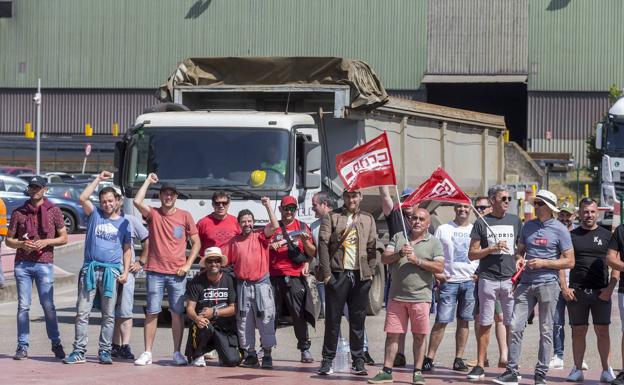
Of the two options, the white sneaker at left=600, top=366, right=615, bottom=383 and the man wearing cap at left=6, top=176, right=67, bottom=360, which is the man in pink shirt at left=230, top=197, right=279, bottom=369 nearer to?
the man wearing cap at left=6, top=176, right=67, bottom=360

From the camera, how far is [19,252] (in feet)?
42.0

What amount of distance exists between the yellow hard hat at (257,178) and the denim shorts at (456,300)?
12.7 ft

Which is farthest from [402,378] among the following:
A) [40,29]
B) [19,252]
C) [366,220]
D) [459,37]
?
[40,29]

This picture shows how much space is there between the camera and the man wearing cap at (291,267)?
42.2 feet

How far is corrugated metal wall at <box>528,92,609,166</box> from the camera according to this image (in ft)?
189

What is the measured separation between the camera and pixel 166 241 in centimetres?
1253

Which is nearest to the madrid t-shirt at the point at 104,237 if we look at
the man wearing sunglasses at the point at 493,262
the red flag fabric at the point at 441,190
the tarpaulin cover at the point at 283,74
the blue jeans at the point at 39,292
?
the blue jeans at the point at 39,292

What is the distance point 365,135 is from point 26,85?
153 feet

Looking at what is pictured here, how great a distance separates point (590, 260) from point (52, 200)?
80.9 feet

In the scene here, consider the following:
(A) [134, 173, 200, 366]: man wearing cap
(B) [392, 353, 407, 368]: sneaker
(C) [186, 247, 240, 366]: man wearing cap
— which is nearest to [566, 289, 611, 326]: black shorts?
(B) [392, 353, 407, 368]: sneaker

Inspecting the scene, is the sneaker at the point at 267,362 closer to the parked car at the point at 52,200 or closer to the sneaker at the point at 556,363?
the sneaker at the point at 556,363

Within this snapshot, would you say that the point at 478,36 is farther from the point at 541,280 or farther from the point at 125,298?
the point at 541,280

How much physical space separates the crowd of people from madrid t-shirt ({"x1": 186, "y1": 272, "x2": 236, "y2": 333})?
0.5 inches

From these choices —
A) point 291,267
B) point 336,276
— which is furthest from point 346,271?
point 291,267
